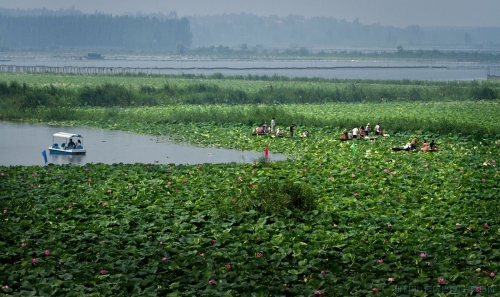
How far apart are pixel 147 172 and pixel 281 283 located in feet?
33.0

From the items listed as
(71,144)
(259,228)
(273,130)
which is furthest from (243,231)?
(273,130)

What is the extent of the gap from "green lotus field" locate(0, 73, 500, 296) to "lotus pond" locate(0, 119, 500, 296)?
3cm

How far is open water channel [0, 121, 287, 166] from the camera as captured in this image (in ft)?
93.0

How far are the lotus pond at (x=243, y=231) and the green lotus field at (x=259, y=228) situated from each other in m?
0.03

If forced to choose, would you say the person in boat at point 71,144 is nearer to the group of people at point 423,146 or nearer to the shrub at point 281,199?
the group of people at point 423,146

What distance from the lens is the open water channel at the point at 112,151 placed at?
2836cm

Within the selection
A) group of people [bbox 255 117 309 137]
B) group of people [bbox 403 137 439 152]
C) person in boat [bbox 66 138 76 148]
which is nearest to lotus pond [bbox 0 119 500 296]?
group of people [bbox 403 137 439 152]

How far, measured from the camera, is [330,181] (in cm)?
2088

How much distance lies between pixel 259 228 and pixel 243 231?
1.06ft

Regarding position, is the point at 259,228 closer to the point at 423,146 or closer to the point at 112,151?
the point at 423,146

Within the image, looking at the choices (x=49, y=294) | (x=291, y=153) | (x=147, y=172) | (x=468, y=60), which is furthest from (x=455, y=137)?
(x=468, y=60)

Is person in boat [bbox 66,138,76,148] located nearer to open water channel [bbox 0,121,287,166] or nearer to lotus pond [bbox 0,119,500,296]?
open water channel [bbox 0,121,287,166]

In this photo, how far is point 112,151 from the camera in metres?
30.8

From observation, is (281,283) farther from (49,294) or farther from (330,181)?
(330,181)
